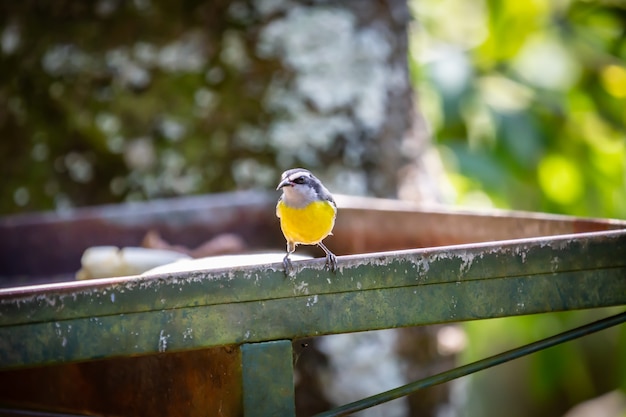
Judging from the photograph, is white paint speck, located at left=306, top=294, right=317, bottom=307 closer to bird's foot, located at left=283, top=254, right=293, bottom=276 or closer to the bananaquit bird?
bird's foot, located at left=283, top=254, right=293, bottom=276

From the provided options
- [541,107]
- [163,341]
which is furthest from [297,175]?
[541,107]

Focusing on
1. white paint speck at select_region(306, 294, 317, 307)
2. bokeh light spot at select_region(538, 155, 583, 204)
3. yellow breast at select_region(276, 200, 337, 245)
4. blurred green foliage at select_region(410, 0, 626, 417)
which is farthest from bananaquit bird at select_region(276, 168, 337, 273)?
bokeh light spot at select_region(538, 155, 583, 204)

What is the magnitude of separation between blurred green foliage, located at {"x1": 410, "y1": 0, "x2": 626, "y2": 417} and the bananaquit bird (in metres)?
2.03

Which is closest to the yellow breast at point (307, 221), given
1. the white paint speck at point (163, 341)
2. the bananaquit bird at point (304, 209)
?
the bananaquit bird at point (304, 209)

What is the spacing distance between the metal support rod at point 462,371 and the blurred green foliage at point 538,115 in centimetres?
234

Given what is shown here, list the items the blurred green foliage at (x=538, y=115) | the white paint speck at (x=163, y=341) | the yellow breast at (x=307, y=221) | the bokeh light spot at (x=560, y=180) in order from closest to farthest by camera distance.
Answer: the white paint speck at (x=163, y=341) → the yellow breast at (x=307, y=221) → the blurred green foliage at (x=538, y=115) → the bokeh light spot at (x=560, y=180)

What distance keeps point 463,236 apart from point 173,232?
111 centimetres

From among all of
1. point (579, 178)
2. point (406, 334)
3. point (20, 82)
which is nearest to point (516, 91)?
point (579, 178)

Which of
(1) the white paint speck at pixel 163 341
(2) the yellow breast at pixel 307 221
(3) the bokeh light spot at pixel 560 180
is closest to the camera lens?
(1) the white paint speck at pixel 163 341

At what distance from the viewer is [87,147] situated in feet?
10.5

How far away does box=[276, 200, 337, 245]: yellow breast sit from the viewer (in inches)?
65.6

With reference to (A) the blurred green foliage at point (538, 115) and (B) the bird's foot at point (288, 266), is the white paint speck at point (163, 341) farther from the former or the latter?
(A) the blurred green foliage at point (538, 115)

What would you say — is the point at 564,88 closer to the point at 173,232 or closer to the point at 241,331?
the point at 173,232

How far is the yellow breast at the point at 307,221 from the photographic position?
1.67 m
